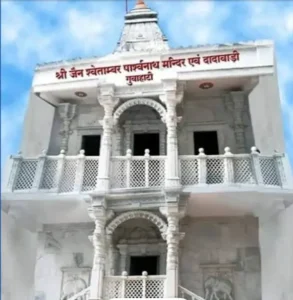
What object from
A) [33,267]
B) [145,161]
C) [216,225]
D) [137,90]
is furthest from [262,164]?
[33,267]

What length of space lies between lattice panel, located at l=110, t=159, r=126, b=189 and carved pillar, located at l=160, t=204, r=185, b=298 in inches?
49.8

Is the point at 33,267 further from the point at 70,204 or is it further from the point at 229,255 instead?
the point at 229,255

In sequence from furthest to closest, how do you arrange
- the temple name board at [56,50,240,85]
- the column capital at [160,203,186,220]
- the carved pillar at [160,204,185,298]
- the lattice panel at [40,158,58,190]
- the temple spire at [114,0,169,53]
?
the temple spire at [114,0,169,53]
the temple name board at [56,50,240,85]
the lattice panel at [40,158,58,190]
the column capital at [160,203,186,220]
the carved pillar at [160,204,185,298]

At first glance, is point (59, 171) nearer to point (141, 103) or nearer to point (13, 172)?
point (13, 172)

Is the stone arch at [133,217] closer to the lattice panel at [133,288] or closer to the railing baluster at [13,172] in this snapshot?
the lattice panel at [133,288]

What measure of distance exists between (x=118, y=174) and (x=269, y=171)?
3.85 metres

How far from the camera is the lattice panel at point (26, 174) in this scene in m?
Result: 11.8

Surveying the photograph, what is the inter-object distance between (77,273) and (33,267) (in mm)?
1397

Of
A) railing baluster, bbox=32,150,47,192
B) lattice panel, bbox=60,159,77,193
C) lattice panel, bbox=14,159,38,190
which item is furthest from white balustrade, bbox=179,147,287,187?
lattice panel, bbox=14,159,38,190

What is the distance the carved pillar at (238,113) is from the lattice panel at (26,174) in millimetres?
5677

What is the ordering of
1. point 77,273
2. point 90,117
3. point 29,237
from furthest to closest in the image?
point 90,117 < point 29,237 < point 77,273

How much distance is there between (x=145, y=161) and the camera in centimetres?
1140

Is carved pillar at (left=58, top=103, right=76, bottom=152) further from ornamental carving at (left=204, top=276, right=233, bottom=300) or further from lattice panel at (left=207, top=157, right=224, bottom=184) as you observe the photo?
ornamental carving at (left=204, top=276, right=233, bottom=300)

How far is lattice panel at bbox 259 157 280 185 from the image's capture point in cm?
1120
